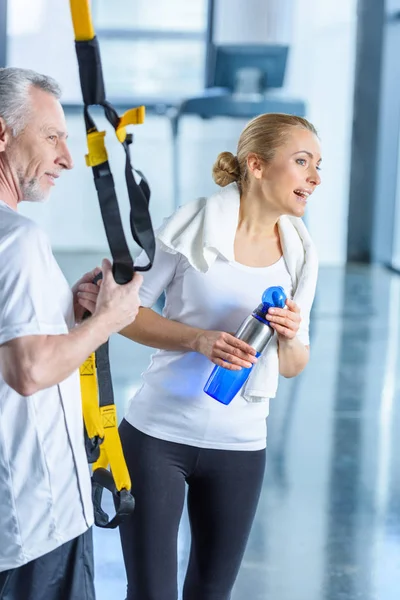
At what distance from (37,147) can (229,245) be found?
53 cm

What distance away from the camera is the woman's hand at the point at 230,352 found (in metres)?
1.68

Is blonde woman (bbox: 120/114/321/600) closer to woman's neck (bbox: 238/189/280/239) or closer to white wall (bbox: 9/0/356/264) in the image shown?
woman's neck (bbox: 238/189/280/239)

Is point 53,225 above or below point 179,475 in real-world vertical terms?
below

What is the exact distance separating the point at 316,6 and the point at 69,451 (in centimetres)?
843

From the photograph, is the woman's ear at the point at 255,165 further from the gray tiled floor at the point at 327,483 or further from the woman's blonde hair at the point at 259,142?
the gray tiled floor at the point at 327,483

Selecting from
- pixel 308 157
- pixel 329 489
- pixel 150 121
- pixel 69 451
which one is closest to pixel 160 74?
pixel 150 121

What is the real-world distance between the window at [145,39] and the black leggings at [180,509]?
7.91m

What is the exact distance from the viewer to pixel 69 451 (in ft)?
4.59

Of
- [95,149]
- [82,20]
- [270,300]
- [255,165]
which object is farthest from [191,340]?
[82,20]

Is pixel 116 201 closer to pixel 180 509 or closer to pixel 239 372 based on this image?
pixel 239 372

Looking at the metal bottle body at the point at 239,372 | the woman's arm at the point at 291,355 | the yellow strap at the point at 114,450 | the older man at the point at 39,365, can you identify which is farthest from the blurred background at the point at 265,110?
the older man at the point at 39,365

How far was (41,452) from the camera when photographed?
1.36 metres

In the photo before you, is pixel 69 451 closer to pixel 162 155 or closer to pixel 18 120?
pixel 18 120

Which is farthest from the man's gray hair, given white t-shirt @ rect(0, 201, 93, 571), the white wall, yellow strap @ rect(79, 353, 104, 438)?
the white wall
